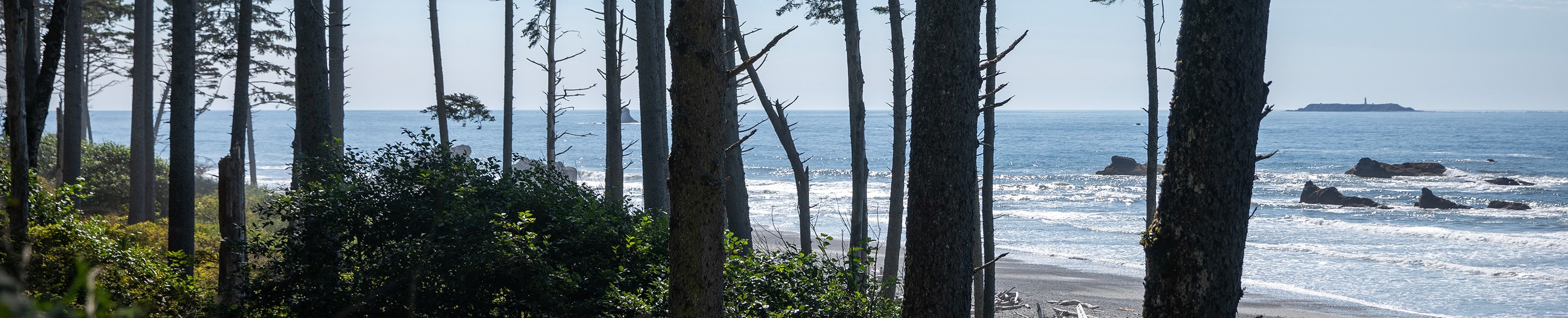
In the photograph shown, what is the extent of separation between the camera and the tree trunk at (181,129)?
8.92m

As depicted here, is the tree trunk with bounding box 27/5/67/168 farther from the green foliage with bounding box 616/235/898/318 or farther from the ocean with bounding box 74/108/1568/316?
the green foliage with bounding box 616/235/898/318

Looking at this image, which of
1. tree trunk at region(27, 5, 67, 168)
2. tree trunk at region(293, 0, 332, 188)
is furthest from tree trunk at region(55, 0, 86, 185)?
tree trunk at region(27, 5, 67, 168)

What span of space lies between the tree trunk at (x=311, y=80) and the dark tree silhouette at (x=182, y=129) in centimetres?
123

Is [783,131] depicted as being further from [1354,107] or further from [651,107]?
[1354,107]

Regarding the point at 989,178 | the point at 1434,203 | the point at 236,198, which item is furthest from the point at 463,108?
the point at 1434,203

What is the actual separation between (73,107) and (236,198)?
21.8 ft

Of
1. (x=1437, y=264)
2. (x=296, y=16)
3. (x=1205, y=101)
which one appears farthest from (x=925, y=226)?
(x=1437, y=264)

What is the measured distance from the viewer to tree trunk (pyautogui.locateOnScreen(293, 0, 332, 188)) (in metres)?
8.68

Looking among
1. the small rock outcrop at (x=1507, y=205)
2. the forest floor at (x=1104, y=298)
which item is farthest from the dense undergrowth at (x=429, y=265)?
the small rock outcrop at (x=1507, y=205)

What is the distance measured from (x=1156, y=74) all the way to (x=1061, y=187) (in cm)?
2935

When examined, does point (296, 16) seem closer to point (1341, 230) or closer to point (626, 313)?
point (626, 313)

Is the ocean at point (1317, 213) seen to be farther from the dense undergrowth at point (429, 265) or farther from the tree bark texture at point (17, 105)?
the tree bark texture at point (17, 105)

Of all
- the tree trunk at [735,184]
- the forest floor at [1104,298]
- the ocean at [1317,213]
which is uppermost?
the tree trunk at [735,184]

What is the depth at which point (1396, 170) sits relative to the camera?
40156mm
